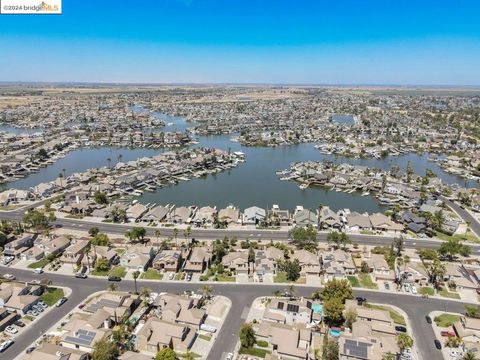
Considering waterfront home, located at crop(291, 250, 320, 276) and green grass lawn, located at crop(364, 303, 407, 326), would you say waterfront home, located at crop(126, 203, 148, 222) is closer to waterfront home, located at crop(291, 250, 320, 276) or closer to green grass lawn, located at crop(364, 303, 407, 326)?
waterfront home, located at crop(291, 250, 320, 276)

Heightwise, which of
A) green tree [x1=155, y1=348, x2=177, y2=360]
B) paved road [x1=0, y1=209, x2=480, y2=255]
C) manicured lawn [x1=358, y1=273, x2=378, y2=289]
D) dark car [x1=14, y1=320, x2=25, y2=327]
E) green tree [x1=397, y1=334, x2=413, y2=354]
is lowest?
dark car [x1=14, y1=320, x2=25, y2=327]

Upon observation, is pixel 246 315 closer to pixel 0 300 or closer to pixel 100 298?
pixel 100 298

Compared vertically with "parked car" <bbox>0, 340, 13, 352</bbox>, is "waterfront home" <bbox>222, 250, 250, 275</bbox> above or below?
above

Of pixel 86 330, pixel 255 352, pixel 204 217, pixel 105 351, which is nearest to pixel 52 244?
A: pixel 86 330

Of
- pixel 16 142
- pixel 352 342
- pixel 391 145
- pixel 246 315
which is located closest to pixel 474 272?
pixel 352 342

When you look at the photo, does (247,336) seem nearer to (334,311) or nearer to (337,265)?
(334,311)

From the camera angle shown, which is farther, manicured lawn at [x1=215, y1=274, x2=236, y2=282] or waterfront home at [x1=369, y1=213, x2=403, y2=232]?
waterfront home at [x1=369, y1=213, x2=403, y2=232]

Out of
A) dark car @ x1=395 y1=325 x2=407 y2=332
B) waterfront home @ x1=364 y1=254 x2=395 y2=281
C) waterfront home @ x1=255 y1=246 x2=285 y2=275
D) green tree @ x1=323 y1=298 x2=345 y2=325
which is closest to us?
dark car @ x1=395 y1=325 x2=407 y2=332

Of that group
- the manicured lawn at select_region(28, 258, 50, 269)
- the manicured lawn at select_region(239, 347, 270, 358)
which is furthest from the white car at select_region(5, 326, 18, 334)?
the manicured lawn at select_region(239, 347, 270, 358)
